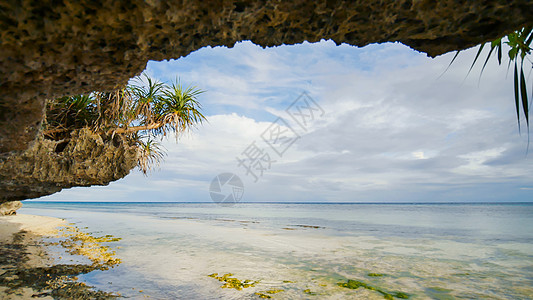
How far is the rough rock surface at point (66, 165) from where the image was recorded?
5.84m

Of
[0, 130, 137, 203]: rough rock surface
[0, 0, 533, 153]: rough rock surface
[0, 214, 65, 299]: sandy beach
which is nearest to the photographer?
[0, 0, 533, 153]: rough rock surface

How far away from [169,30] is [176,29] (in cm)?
4

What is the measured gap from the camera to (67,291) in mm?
3721

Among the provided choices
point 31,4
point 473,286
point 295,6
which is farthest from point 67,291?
point 473,286

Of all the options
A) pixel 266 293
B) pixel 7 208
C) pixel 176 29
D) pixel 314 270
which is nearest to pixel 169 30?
pixel 176 29

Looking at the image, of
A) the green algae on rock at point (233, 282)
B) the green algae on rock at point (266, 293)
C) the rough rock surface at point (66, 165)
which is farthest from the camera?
the rough rock surface at point (66, 165)

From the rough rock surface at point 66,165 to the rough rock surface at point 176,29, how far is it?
5.12 meters

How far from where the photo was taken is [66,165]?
6.65 meters

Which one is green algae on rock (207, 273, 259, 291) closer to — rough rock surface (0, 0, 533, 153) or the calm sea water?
the calm sea water

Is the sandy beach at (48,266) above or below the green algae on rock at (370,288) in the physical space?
above

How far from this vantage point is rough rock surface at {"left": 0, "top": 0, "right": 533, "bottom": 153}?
135 centimetres

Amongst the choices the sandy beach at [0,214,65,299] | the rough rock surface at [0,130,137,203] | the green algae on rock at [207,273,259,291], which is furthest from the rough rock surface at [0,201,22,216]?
the green algae on rock at [207,273,259,291]

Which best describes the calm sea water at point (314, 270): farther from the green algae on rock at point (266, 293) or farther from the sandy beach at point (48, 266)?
the sandy beach at point (48, 266)

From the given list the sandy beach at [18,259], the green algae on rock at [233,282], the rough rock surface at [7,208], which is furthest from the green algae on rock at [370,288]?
the rough rock surface at [7,208]
